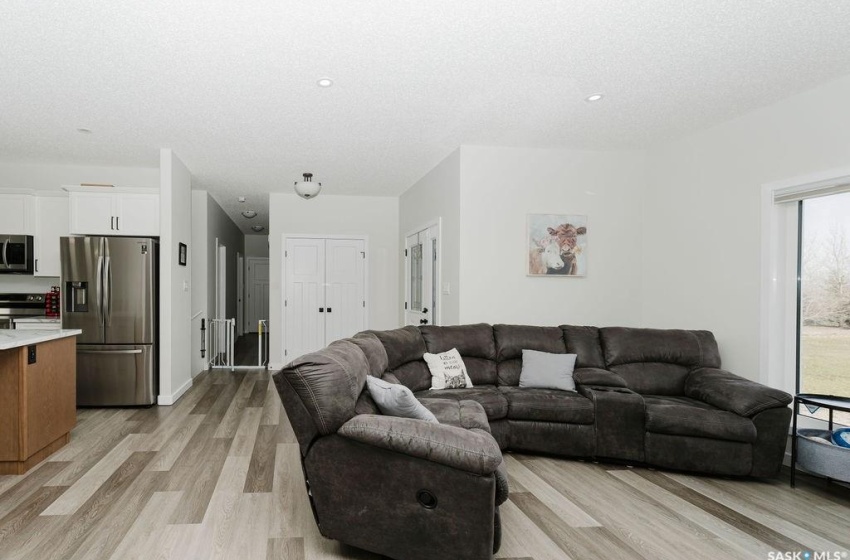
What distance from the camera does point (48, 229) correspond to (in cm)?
527

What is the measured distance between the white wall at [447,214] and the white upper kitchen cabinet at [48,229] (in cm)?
396

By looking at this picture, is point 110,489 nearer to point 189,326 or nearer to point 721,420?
point 189,326

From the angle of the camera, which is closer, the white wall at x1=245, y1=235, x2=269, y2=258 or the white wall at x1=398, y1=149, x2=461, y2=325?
the white wall at x1=398, y1=149, x2=461, y2=325

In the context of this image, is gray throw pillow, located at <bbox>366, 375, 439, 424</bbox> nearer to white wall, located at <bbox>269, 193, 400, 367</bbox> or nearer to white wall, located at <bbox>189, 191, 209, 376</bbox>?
white wall, located at <bbox>269, 193, 400, 367</bbox>

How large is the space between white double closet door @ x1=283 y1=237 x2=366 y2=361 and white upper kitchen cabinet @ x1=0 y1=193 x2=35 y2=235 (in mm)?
2880

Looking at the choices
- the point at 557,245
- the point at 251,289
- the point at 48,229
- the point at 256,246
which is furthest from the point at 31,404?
the point at 256,246

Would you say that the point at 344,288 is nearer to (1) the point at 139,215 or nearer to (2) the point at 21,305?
(1) the point at 139,215

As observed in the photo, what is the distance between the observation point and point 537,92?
3309 mm

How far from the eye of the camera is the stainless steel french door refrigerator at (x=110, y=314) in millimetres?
4742

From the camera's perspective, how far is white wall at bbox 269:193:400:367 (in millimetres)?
6988

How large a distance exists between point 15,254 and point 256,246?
6903mm

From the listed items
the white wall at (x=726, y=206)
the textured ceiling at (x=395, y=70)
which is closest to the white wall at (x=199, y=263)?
the textured ceiling at (x=395, y=70)
